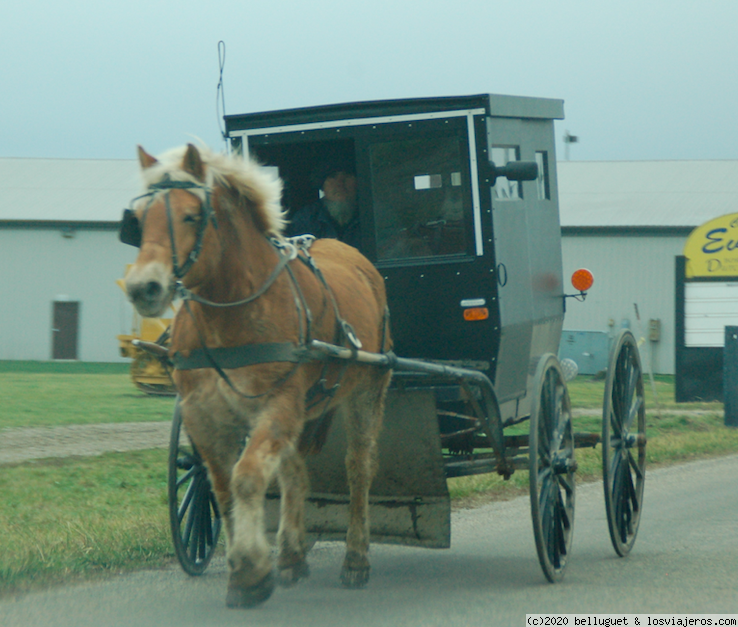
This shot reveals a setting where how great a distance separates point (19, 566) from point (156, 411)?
1215 cm

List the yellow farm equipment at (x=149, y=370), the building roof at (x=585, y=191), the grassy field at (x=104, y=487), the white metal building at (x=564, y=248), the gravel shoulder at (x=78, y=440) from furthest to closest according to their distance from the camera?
the building roof at (x=585, y=191) < the white metal building at (x=564, y=248) < the yellow farm equipment at (x=149, y=370) < the gravel shoulder at (x=78, y=440) < the grassy field at (x=104, y=487)

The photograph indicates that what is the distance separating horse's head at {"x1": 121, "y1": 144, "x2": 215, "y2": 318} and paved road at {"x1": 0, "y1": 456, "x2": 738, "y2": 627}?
1.55m

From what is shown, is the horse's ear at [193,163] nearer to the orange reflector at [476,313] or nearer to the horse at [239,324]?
the horse at [239,324]

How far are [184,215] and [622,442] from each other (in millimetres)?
3464

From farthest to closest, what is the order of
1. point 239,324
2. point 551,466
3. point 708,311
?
point 708,311 < point 551,466 < point 239,324

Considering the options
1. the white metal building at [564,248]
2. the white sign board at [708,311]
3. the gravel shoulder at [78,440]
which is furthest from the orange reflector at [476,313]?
the white metal building at [564,248]

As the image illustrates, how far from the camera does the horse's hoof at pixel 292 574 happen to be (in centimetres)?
542

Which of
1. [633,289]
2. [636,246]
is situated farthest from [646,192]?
[633,289]

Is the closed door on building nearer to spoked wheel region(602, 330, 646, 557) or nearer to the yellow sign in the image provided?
the yellow sign

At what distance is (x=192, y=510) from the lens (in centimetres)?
593

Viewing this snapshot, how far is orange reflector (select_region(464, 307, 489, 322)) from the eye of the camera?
6250mm

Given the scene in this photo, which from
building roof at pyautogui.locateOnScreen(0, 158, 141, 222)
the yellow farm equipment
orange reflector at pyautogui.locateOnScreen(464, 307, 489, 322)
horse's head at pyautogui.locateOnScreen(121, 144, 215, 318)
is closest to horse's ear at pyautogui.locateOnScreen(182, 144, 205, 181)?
horse's head at pyautogui.locateOnScreen(121, 144, 215, 318)

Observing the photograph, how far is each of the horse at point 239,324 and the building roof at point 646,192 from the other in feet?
96.5

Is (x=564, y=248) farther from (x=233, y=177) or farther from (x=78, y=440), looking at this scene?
(x=233, y=177)
